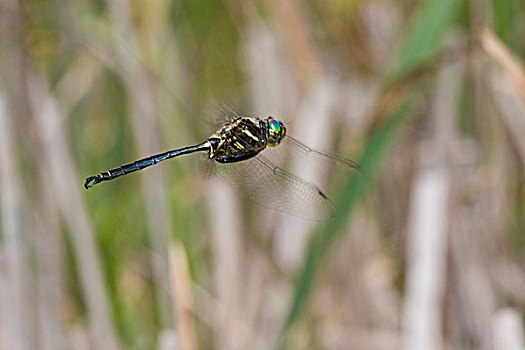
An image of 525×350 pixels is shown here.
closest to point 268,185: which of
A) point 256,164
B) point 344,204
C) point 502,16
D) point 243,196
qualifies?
point 256,164

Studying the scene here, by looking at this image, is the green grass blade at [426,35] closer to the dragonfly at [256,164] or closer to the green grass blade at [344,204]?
the green grass blade at [344,204]

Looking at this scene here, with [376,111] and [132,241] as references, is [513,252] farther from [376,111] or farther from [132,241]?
[132,241]

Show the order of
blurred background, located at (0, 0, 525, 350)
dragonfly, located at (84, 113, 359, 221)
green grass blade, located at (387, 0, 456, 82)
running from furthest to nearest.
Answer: blurred background, located at (0, 0, 525, 350) < green grass blade, located at (387, 0, 456, 82) < dragonfly, located at (84, 113, 359, 221)

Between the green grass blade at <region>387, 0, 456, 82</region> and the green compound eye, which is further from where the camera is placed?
the green grass blade at <region>387, 0, 456, 82</region>

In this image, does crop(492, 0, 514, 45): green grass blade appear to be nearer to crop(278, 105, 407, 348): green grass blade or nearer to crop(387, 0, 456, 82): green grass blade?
crop(387, 0, 456, 82): green grass blade

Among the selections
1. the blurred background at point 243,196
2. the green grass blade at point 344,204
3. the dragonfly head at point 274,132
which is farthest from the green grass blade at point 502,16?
the dragonfly head at point 274,132

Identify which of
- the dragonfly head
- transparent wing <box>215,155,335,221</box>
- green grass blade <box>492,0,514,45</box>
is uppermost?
green grass blade <box>492,0,514,45</box>

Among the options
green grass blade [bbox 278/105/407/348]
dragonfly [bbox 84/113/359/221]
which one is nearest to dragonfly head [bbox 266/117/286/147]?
dragonfly [bbox 84/113/359/221]

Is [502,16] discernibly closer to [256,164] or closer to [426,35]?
[426,35]
